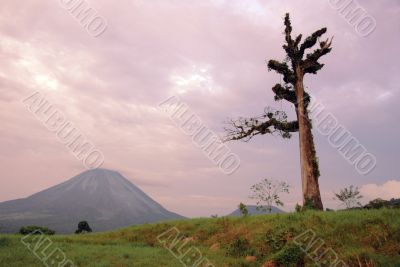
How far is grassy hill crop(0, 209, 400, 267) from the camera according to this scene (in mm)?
15594

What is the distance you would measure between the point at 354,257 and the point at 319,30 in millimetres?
22168

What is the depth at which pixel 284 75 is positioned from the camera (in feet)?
107

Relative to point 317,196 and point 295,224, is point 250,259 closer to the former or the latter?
point 295,224

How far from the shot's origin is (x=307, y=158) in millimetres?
29484

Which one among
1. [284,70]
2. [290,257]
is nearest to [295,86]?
[284,70]

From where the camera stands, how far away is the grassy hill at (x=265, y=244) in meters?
15.6

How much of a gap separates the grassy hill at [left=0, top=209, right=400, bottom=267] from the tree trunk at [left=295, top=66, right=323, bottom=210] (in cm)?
668

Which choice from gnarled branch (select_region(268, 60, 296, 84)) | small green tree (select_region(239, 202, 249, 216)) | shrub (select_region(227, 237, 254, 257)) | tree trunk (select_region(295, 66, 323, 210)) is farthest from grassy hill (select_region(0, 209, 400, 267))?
gnarled branch (select_region(268, 60, 296, 84))

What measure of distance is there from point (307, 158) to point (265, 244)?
39.7ft

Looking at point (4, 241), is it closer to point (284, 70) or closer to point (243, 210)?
point (243, 210)

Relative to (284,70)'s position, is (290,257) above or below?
below

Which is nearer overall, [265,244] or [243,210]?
[265,244]

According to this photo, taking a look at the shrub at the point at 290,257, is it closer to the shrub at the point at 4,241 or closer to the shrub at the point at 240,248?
the shrub at the point at 240,248

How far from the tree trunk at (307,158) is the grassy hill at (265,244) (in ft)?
21.9
